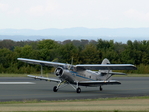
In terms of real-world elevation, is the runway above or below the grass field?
below

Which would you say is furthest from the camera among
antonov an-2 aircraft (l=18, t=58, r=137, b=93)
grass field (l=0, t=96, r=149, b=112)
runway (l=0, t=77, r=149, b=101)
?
antonov an-2 aircraft (l=18, t=58, r=137, b=93)

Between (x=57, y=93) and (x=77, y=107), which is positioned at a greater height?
(x=77, y=107)

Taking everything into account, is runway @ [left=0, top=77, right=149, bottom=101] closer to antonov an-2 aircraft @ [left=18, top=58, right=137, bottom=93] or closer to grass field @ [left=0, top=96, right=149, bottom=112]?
antonov an-2 aircraft @ [left=18, top=58, right=137, bottom=93]

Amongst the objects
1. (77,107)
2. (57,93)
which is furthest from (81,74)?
(77,107)

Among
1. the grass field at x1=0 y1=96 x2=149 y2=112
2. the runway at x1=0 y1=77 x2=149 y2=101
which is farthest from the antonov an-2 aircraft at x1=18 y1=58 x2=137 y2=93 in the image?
the grass field at x1=0 y1=96 x2=149 y2=112

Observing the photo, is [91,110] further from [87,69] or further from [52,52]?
[52,52]

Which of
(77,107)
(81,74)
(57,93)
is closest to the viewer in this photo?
(77,107)

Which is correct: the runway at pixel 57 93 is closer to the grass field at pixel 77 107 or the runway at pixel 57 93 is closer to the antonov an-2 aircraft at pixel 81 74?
the antonov an-2 aircraft at pixel 81 74

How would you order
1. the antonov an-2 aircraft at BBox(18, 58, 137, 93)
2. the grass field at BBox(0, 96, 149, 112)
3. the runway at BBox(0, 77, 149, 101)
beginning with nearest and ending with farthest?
the grass field at BBox(0, 96, 149, 112), the runway at BBox(0, 77, 149, 101), the antonov an-2 aircraft at BBox(18, 58, 137, 93)

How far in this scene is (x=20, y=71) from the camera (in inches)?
1964

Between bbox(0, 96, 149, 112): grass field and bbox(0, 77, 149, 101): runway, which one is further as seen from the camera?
bbox(0, 77, 149, 101): runway

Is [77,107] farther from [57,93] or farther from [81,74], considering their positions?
[81,74]

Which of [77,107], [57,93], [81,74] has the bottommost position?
[57,93]

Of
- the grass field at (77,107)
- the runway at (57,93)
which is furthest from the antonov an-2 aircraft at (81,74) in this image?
the grass field at (77,107)
